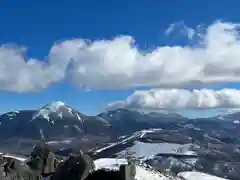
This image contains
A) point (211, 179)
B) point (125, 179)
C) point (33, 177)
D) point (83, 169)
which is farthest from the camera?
point (211, 179)

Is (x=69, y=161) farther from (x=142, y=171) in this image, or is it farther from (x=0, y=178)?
(x=0, y=178)

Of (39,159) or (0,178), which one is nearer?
(0,178)

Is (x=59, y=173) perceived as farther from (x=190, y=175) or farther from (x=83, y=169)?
(x=190, y=175)

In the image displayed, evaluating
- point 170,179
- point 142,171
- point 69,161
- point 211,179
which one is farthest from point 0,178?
point 211,179

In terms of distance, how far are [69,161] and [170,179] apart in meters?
20.9

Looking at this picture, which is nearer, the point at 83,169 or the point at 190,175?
the point at 83,169

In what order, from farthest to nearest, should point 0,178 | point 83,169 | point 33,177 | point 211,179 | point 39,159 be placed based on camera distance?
point 211,179 → point 39,159 → point 33,177 → point 83,169 → point 0,178

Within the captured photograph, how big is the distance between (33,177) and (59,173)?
24.0 ft

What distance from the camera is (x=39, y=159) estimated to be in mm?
107312

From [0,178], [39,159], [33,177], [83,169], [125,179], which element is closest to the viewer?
[0,178]

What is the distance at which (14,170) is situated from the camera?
88.8 meters

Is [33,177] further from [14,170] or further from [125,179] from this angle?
[125,179]

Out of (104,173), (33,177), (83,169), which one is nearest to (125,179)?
(104,173)

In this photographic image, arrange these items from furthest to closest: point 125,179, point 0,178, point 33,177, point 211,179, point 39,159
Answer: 1. point 211,179
2. point 39,159
3. point 33,177
4. point 125,179
5. point 0,178
